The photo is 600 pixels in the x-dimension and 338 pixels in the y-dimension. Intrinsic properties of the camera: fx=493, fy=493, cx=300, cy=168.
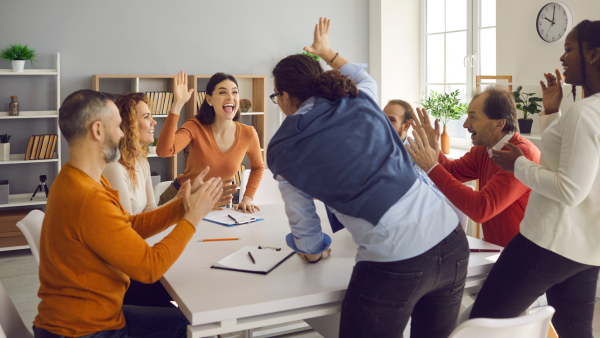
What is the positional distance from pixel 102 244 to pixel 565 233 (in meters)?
1.41

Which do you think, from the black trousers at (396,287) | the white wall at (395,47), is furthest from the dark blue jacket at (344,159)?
the white wall at (395,47)

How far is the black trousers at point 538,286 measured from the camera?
1.58 metres

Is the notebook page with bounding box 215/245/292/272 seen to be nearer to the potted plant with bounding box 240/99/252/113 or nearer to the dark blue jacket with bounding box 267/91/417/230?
the dark blue jacket with bounding box 267/91/417/230

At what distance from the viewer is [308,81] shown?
148cm

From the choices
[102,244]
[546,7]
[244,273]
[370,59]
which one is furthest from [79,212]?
[370,59]

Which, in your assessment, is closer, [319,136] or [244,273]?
[319,136]

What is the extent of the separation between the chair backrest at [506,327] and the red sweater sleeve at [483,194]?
2.31 ft

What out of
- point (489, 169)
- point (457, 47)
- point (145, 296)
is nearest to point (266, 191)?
point (145, 296)

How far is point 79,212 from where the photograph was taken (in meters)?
1.42

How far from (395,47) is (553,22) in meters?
2.17

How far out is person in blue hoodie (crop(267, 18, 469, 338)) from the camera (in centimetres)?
137

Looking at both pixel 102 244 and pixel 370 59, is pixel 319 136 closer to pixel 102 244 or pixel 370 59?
pixel 102 244

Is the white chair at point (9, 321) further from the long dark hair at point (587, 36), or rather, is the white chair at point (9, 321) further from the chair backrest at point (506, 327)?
the long dark hair at point (587, 36)

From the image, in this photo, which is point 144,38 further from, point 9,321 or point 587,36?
point 587,36
